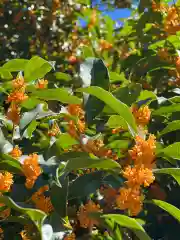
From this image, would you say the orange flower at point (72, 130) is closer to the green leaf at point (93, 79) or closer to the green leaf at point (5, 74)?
the green leaf at point (93, 79)

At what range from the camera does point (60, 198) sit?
107 cm

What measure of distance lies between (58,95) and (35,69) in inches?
4.3

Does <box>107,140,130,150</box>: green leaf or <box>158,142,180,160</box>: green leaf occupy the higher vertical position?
<box>158,142,180,160</box>: green leaf

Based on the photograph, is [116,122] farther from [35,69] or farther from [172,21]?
[172,21]

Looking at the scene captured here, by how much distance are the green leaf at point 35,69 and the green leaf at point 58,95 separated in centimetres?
5

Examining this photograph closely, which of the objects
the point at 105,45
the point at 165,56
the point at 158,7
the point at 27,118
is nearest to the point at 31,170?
the point at 27,118

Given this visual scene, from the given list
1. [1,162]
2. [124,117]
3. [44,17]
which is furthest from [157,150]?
[44,17]

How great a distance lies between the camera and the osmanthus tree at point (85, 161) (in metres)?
1.07

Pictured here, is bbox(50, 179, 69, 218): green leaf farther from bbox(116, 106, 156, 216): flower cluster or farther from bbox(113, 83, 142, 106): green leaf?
bbox(113, 83, 142, 106): green leaf

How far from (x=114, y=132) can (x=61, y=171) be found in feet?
1.27

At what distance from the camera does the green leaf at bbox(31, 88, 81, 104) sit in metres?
1.24

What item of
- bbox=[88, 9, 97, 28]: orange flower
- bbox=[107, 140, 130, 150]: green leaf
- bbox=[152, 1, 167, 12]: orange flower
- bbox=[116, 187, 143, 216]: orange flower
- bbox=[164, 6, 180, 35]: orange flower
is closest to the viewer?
bbox=[116, 187, 143, 216]: orange flower

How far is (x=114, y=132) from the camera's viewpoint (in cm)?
149

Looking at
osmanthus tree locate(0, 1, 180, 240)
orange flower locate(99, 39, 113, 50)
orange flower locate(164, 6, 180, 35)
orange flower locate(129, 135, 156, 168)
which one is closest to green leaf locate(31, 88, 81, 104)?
osmanthus tree locate(0, 1, 180, 240)
